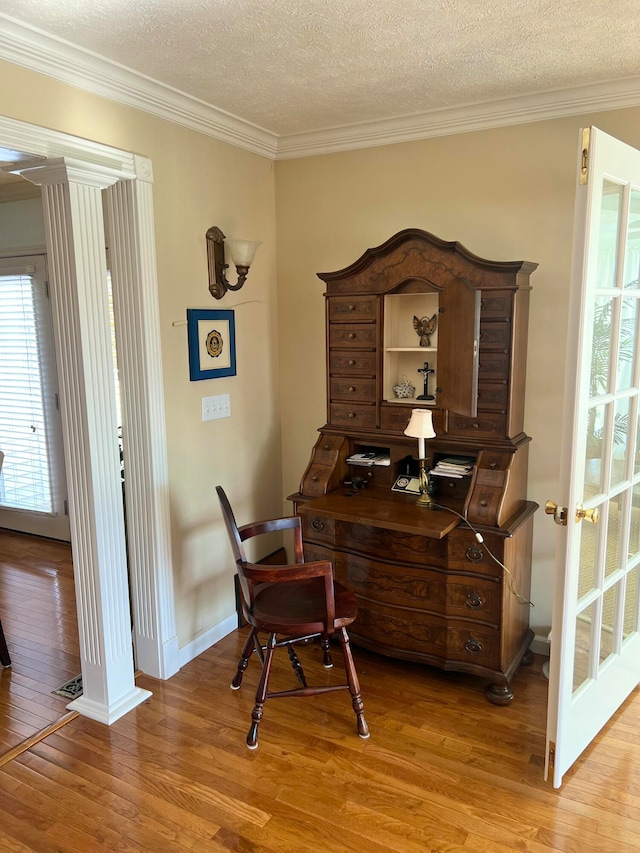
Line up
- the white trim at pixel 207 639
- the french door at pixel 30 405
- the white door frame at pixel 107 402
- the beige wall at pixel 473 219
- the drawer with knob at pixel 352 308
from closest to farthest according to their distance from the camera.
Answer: the white door frame at pixel 107 402, the beige wall at pixel 473 219, the drawer with knob at pixel 352 308, the white trim at pixel 207 639, the french door at pixel 30 405

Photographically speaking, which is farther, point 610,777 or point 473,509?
point 473,509

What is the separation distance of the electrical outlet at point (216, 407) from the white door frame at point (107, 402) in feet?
1.09

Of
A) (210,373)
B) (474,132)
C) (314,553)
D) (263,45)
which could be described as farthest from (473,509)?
(263,45)

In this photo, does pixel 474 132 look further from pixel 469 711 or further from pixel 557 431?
pixel 469 711

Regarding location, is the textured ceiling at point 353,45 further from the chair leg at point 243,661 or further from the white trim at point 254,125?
the chair leg at point 243,661

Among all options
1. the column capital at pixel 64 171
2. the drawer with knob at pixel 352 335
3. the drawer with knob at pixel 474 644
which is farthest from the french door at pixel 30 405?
the drawer with knob at pixel 474 644

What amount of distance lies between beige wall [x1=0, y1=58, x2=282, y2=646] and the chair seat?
543 millimetres

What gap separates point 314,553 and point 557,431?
126cm

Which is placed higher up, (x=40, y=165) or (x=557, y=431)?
(x=40, y=165)

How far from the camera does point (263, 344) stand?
3516 millimetres

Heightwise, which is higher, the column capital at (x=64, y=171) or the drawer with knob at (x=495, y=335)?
the column capital at (x=64, y=171)

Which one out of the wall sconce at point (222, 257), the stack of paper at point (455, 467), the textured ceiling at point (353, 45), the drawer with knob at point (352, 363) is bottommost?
the stack of paper at point (455, 467)

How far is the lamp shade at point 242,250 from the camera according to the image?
3.02 metres

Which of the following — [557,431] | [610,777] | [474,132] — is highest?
[474,132]
